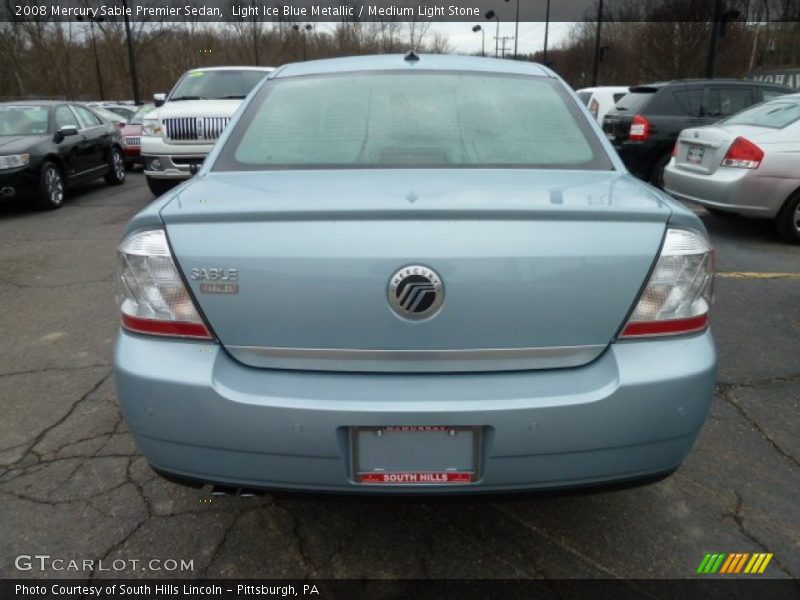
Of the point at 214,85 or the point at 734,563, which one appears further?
the point at 214,85

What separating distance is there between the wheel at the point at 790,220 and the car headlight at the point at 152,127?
743 cm

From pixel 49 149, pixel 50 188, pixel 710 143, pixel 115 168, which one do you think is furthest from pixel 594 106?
pixel 50 188

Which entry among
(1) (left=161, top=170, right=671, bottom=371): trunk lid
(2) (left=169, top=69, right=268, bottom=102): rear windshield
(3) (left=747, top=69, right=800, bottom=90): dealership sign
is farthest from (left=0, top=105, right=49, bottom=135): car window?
(3) (left=747, top=69, right=800, bottom=90): dealership sign

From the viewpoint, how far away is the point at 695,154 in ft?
22.5

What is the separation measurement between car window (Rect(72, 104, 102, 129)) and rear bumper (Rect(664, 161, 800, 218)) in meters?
9.34

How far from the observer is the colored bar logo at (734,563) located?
2.12 metres

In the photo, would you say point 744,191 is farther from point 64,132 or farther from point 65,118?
point 65,118

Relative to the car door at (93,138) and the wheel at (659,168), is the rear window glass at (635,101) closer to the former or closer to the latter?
the wheel at (659,168)

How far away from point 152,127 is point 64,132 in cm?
177

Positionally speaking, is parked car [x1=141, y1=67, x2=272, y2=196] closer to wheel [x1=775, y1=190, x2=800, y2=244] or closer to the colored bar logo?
wheel [x1=775, y1=190, x2=800, y2=244]

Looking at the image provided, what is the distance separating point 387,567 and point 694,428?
1097 millimetres

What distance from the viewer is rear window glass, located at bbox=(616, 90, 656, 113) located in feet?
29.7

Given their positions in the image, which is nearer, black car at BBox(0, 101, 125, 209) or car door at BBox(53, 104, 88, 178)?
black car at BBox(0, 101, 125, 209)

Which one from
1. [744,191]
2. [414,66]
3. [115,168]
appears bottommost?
[115,168]
